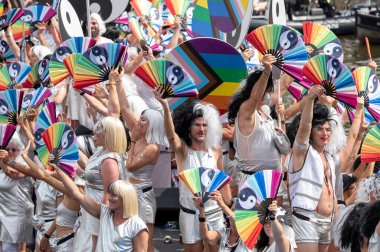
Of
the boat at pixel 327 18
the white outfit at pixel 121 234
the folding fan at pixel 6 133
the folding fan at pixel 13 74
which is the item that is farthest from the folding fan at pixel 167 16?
the boat at pixel 327 18

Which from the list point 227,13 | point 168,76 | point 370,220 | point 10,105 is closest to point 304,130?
point 168,76

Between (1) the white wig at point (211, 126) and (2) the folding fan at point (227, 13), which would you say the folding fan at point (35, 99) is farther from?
(1) the white wig at point (211, 126)

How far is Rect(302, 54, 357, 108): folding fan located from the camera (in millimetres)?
7695

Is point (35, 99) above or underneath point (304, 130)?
underneath

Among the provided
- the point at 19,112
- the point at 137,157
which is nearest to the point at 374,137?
the point at 137,157

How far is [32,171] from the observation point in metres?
8.09

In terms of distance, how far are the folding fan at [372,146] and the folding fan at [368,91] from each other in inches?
55.3

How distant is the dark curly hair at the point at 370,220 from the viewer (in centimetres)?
619

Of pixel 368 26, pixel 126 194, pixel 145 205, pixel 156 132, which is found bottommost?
pixel 368 26

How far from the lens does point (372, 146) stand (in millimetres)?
7328

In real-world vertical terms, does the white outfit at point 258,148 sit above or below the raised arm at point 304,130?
below

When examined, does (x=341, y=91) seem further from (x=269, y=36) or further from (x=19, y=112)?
(x=19, y=112)

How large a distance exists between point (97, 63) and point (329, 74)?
1946 millimetres

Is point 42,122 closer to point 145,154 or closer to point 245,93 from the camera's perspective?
point 145,154
